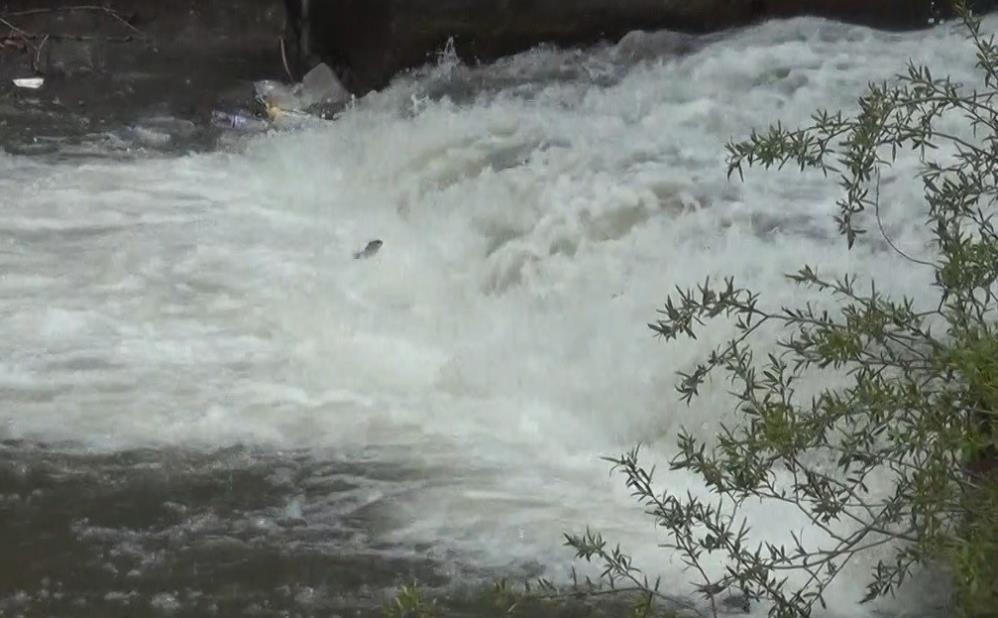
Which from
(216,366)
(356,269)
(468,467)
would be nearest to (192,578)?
(468,467)

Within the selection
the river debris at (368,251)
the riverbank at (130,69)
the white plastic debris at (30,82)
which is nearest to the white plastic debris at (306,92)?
the riverbank at (130,69)

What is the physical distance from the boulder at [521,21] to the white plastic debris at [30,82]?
2.04m

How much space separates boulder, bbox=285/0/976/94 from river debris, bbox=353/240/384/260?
300cm

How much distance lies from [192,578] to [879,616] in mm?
1764

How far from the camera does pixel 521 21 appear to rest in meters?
9.55

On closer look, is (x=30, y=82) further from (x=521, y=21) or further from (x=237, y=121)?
(x=521, y=21)

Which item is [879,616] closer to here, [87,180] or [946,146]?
[946,146]

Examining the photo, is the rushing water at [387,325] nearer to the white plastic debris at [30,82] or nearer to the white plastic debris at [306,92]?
the white plastic debris at [306,92]

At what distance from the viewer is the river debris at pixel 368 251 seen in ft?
21.2

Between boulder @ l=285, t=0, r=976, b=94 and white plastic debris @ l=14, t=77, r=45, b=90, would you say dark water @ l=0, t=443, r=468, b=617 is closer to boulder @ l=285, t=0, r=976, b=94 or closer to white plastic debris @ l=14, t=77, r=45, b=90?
boulder @ l=285, t=0, r=976, b=94

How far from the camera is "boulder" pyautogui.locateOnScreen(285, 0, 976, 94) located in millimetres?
9312

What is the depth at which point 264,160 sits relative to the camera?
26.6 ft

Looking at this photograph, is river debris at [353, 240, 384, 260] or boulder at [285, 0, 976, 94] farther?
boulder at [285, 0, 976, 94]

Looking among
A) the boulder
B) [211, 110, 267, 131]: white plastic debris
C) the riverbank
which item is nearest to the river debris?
the riverbank
